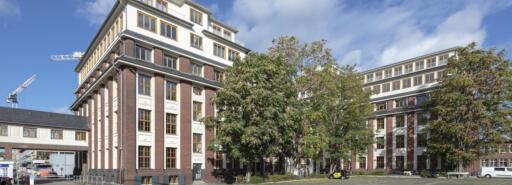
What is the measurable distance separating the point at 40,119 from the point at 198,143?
69.9 feet

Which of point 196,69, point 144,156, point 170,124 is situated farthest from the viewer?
point 196,69

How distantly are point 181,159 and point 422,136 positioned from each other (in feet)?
143

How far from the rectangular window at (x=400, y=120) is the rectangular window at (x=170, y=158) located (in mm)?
44931

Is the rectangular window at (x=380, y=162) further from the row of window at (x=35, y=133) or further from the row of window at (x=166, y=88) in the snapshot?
the row of window at (x=35, y=133)

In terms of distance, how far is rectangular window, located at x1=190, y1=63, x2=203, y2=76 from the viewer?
156 feet

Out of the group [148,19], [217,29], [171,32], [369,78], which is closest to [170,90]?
[171,32]

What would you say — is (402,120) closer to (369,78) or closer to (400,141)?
(400,141)

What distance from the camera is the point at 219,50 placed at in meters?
51.7

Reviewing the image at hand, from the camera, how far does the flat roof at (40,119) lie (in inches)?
1937

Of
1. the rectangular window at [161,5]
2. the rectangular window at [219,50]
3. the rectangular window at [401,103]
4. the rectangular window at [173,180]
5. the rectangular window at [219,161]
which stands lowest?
the rectangular window at [173,180]

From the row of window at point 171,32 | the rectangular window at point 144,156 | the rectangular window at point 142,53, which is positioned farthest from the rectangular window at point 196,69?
the rectangular window at point 144,156

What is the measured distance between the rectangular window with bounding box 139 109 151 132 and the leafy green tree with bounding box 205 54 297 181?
591cm

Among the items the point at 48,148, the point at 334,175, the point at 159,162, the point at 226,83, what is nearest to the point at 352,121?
the point at 334,175

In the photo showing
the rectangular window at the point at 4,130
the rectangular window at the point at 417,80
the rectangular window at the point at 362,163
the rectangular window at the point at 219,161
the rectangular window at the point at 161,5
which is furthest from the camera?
the rectangular window at the point at 362,163
